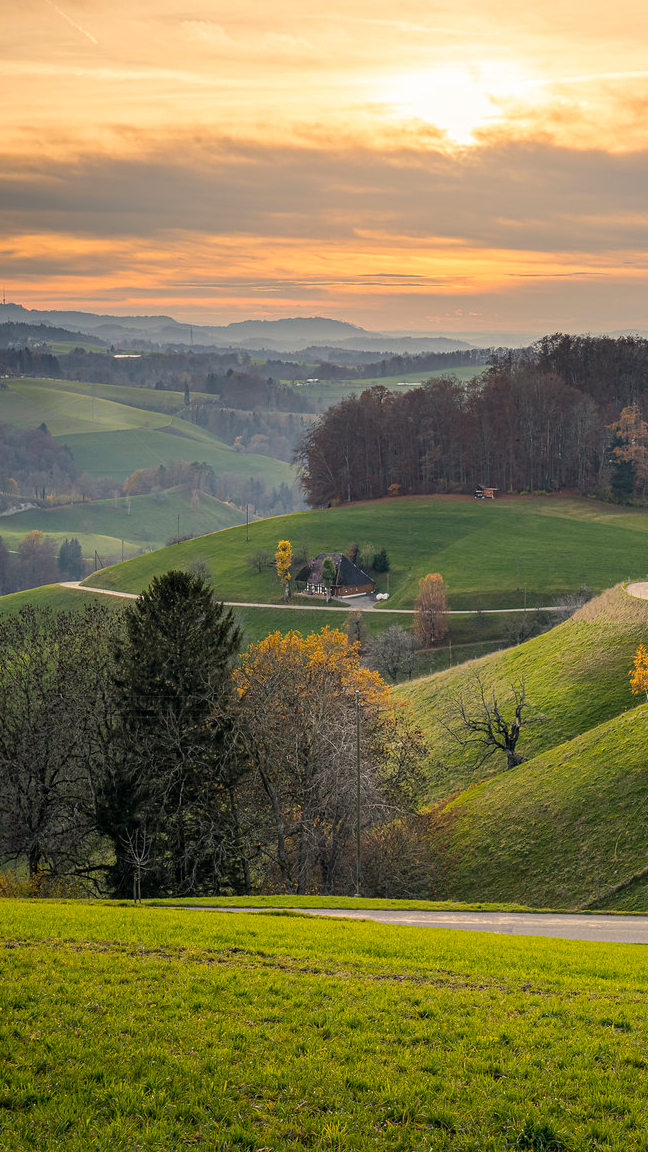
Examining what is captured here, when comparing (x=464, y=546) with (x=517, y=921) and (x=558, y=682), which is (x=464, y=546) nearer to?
(x=558, y=682)

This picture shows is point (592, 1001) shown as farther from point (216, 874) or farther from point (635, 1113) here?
point (216, 874)

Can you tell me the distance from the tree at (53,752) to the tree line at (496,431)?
349 ft

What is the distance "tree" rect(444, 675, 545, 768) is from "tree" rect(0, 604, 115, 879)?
69.7 feet

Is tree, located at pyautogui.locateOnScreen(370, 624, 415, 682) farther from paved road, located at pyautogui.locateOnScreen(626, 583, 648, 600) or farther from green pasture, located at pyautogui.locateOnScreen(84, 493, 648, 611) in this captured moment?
paved road, located at pyautogui.locateOnScreen(626, 583, 648, 600)

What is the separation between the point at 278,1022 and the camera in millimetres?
12438

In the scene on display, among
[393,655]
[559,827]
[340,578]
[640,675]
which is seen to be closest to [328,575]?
[340,578]

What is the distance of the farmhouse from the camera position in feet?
374

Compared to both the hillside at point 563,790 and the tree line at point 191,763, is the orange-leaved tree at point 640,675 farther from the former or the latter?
the tree line at point 191,763

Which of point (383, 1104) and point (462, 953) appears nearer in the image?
point (383, 1104)

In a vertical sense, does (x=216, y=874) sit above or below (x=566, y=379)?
below

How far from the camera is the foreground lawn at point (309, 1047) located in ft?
32.1

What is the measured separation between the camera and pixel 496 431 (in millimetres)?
141875

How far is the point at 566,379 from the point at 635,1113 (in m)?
155

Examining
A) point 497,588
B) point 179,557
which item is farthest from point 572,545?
point 179,557
